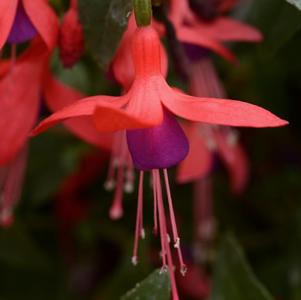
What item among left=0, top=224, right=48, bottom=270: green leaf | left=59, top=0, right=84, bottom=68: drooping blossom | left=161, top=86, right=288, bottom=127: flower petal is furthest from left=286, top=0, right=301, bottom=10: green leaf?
left=0, top=224, right=48, bottom=270: green leaf

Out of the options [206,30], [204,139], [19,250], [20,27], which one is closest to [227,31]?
[206,30]

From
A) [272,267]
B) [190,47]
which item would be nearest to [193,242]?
[272,267]

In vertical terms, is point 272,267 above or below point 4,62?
below

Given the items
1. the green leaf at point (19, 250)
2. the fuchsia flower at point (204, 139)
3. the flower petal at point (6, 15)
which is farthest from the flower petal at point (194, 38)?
the green leaf at point (19, 250)

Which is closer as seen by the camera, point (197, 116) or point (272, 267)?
point (197, 116)

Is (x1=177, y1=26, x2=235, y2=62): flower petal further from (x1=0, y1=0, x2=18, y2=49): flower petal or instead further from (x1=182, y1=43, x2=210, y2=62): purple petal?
(x1=0, y1=0, x2=18, y2=49): flower petal

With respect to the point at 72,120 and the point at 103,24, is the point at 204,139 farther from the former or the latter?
the point at 103,24

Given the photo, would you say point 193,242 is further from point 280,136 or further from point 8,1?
point 8,1

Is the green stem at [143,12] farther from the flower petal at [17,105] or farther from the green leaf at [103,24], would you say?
the flower petal at [17,105]
